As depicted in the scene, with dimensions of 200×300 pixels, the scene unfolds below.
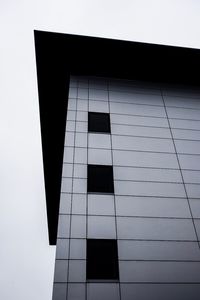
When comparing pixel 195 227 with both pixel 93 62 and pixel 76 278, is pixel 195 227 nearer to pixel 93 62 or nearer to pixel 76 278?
pixel 76 278

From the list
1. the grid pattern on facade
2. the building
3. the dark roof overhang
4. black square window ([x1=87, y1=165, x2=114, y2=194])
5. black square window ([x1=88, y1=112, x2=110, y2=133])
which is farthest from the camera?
the dark roof overhang

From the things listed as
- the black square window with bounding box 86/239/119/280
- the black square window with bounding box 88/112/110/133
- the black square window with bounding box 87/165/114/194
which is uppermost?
the black square window with bounding box 88/112/110/133

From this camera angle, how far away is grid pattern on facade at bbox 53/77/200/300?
25.0 feet

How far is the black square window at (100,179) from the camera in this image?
9570mm

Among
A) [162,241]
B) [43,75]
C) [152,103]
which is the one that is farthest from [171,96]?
[162,241]

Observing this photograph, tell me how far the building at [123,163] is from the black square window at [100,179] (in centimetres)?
4

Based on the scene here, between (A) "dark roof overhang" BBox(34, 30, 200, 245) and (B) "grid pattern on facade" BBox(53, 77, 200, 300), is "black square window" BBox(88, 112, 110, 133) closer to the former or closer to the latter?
(B) "grid pattern on facade" BBox(53, 77, 200, 300)

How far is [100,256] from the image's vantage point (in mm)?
8102

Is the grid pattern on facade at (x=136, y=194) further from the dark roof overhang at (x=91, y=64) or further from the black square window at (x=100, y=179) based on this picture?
the dark roof overhang at (x=91, y=64)

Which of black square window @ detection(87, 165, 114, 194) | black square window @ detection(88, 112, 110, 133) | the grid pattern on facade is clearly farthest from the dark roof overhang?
black square window @ detection(87, 165, 114, 194)

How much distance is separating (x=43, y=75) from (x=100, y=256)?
9.36 metres

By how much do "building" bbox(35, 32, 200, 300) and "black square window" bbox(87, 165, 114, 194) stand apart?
0.04m

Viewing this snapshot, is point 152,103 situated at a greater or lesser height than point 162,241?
greater

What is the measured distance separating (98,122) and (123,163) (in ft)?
7.83
